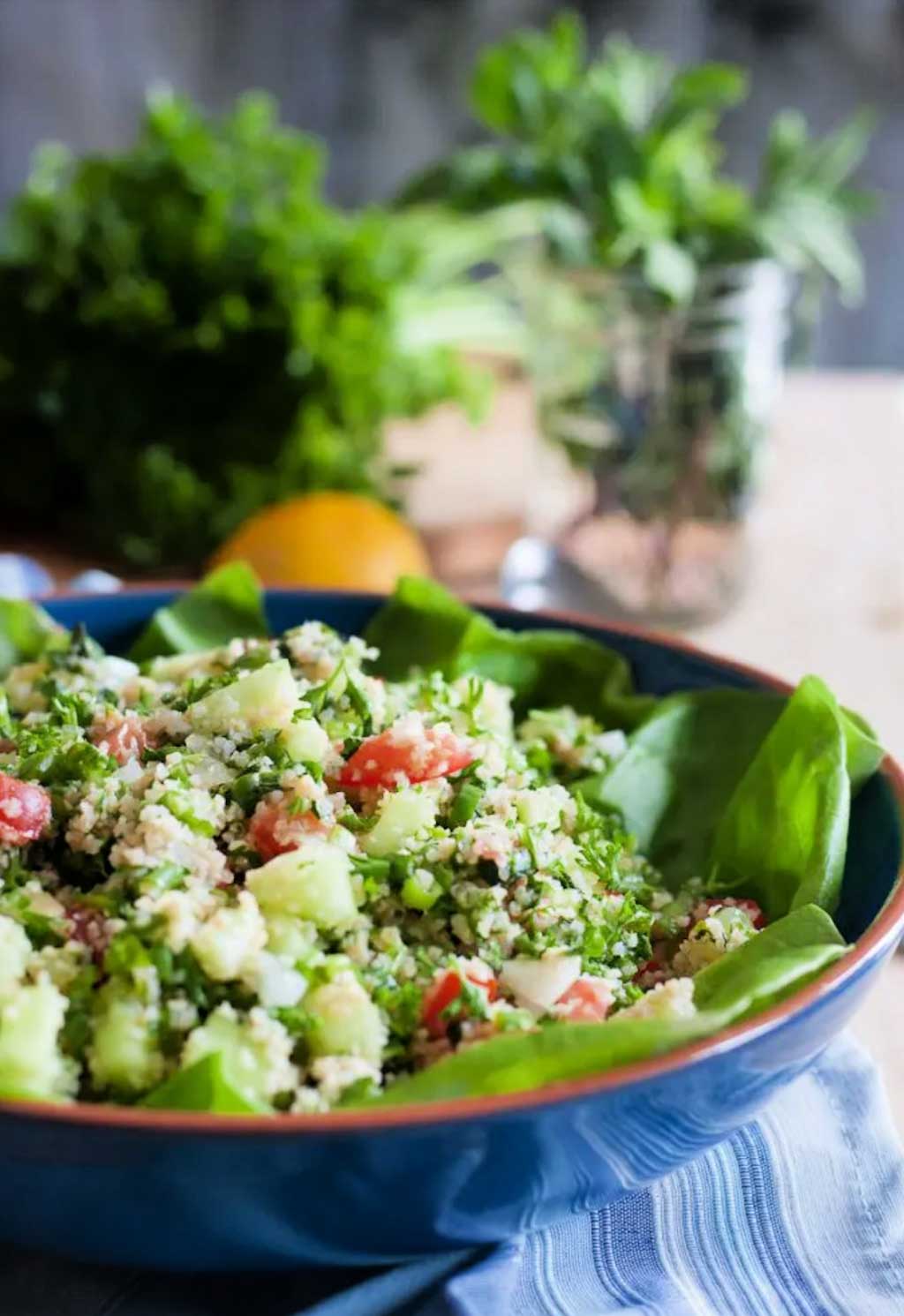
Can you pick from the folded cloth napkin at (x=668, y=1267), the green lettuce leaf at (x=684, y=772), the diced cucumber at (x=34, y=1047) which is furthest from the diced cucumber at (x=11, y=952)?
the green lettuce leaf at (x=684, y=772)

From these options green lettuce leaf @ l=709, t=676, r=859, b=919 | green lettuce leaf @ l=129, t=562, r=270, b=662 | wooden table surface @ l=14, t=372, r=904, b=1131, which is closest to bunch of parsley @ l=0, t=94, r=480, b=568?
wooden table surface @ l=14, t=372, r=904, b=1131

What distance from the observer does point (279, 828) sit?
3.81 feet

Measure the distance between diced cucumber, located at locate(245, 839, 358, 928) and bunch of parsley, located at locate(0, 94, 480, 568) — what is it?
1535 millimetres

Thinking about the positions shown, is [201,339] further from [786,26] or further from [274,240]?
[786,26]

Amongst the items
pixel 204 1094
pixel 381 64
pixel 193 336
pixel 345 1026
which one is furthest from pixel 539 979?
pixel 381 64

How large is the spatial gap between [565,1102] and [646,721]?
72 centimetres

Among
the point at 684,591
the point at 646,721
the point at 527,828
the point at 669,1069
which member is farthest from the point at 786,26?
the point at 669,1069

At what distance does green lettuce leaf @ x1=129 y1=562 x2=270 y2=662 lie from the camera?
171 cm

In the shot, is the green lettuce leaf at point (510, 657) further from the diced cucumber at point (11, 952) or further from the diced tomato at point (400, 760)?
the diced cucumber at point (11, 952)

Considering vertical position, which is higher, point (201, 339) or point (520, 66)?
point (520, 66)

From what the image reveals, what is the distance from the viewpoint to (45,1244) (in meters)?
1.02

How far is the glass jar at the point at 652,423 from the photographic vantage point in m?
2.33

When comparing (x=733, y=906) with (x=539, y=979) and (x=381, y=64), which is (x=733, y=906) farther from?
(x=381, y=64)

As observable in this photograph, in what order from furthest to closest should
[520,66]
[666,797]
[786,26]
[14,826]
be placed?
[786,26], [520,66], [666,797], [14,826]
